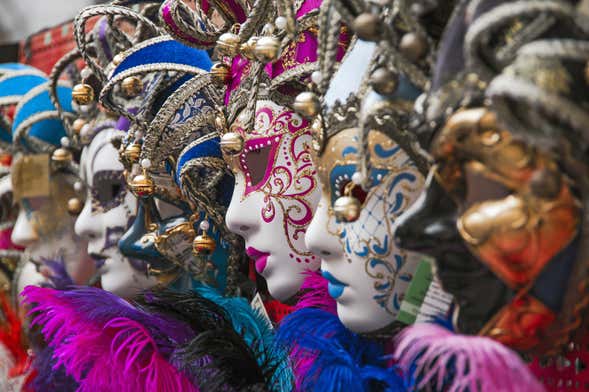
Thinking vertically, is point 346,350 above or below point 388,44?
below

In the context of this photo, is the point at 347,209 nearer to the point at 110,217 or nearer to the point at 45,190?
the point at 110,217

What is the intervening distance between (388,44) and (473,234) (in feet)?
0.79

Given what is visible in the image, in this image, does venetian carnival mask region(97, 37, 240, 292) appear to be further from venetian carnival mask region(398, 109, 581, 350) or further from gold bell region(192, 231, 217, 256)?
venetian carnival mask region(398, 109, 581, 350)

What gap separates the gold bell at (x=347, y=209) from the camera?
1110 mm

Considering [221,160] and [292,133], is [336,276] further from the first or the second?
[221,160]

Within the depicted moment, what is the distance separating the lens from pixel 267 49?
130cm

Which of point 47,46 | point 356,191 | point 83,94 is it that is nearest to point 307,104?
point 356,191

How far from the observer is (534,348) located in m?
0.93

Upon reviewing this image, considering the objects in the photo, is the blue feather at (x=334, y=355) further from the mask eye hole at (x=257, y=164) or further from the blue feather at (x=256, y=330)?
the mask eye hole at (x=257, y=164)

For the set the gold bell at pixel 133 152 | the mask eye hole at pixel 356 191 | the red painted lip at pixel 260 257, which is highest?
the mask eye hole at pixel 356 191

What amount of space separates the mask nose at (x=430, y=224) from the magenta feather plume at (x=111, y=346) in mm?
593

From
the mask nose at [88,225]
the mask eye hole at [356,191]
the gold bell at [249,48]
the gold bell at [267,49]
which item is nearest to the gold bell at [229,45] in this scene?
the gold bell at [249,48]

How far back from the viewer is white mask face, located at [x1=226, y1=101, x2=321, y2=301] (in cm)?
144

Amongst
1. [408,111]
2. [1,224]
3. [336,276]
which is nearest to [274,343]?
[336,276]
